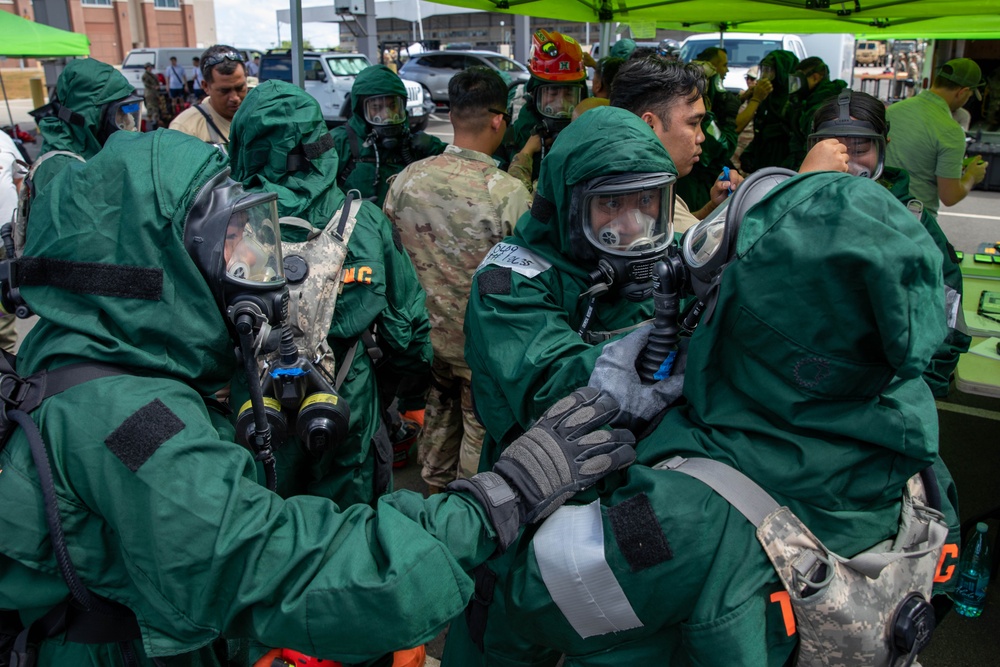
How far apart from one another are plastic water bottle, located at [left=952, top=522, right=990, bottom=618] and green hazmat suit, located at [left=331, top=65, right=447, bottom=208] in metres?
3.85

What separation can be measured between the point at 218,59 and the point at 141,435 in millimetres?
4724

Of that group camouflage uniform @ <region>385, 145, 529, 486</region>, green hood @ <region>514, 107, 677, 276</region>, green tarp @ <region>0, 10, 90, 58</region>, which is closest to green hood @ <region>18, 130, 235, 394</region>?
green hood @ <region>514, 107, 677, 276</region>

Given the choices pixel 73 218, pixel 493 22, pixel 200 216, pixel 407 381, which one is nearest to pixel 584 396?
pixel 200 216

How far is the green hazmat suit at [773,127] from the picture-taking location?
7331mm

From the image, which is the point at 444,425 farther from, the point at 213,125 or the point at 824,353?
the point at 213,125

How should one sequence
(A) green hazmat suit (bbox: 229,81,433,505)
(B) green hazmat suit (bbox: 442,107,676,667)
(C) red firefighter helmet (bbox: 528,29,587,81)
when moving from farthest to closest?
(C) red firefighter helmet (bbox: 528,29,587,81)
(A) green hazmat suit (bbox: 229,81,433,505)
(B) green hazmat suit (bbox: 442,107,676,667)

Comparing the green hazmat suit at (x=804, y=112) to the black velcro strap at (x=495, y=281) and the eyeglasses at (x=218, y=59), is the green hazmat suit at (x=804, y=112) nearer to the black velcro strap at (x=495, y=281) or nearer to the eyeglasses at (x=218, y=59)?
the eyeglasses at (x=218, y=59)

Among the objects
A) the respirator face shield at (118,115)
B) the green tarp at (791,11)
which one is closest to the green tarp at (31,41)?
the respirator face shield at (118,115)

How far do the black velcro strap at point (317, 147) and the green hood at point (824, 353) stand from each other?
2092mm

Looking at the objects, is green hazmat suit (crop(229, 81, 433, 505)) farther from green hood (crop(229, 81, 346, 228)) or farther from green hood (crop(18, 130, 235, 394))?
green hood (crop(18, 130, 235, 394))

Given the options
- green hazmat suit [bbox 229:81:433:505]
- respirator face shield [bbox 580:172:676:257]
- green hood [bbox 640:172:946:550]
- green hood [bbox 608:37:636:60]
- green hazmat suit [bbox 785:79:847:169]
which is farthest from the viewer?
green hood [bbox 608:37:636:60]

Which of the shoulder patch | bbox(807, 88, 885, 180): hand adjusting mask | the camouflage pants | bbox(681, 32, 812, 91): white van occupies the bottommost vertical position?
the camouflage pants

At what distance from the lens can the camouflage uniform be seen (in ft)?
11.4

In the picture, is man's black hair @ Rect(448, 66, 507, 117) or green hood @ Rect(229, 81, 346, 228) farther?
man's black hair @ Rect(448, 66, 507, 117)
